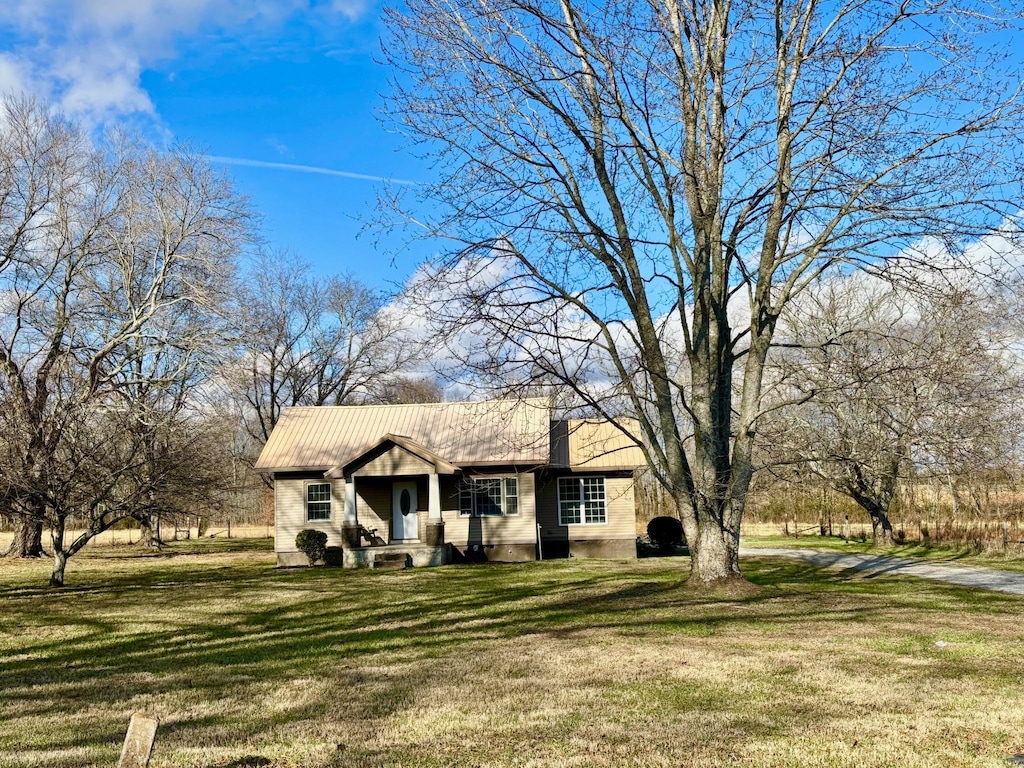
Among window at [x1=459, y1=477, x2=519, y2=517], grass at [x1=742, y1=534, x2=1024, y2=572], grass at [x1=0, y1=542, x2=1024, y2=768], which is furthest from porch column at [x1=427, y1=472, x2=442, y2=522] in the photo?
grass at [x1=742, y1=534, x2=1024, y2=572]

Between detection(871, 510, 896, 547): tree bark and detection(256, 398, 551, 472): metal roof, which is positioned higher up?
detection(256, 398, 551, 472): metal roof

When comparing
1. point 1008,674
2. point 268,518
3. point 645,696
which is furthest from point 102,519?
point 268,518

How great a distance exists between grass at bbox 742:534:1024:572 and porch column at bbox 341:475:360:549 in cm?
1515

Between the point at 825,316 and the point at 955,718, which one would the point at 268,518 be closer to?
the point at 825,316

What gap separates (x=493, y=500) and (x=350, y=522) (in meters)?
4.53

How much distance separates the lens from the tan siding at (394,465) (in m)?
25.7

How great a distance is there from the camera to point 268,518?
57000 millimetres

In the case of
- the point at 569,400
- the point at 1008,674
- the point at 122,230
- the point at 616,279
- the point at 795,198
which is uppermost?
the point at 122,230

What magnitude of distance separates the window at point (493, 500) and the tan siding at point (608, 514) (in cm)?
104

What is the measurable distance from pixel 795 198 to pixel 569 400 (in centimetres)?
515

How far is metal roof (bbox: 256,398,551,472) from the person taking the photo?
27.1m

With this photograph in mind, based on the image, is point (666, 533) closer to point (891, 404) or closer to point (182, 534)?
point (891, 404)

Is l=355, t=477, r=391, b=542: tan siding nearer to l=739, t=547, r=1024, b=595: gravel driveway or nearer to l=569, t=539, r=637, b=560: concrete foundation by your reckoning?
l=569, t=539, r=637, b=560: concrete foundation

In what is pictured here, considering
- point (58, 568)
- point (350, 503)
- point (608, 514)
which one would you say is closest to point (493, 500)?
point (608, 514)
